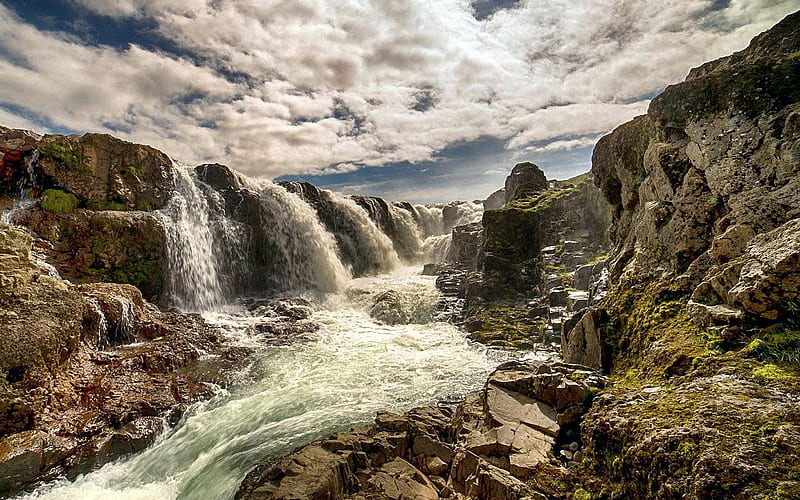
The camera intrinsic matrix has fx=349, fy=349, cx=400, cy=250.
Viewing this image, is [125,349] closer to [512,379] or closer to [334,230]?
[512,379]

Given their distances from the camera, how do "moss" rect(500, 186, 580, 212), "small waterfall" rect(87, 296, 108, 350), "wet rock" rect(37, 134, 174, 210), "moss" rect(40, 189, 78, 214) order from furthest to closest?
"moss" rect(500, 186, 580, 212) < "wet rock" rect(37, 134, 174, 210) < "moss" rect(40, 189, 78, 214) < "small waterfall" rect(87, 296, 108, 350)

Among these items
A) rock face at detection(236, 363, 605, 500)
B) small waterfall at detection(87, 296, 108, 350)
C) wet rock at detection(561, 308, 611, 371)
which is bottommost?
rock face at detection(236, 363, 605, 500)

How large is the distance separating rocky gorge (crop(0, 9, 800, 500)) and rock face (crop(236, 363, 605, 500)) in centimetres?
4

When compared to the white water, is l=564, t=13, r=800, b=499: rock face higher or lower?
higher

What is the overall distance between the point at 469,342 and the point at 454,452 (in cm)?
1087

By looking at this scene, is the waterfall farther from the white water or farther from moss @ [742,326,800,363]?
moss @ [742,326,800,363]

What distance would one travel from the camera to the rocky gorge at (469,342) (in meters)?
4.46

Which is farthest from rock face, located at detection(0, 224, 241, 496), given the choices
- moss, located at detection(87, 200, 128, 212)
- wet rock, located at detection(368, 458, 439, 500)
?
moss, located at detection(87, 200, 128, 212)

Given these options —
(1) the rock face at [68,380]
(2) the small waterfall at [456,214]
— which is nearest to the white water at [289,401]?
(1) the rock face at [68,380]

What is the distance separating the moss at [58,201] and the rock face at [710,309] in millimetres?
25535

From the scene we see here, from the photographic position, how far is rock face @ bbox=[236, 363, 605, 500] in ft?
19.0

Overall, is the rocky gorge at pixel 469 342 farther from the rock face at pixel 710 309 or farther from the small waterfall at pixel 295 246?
the small waterfall at pixel 295 246

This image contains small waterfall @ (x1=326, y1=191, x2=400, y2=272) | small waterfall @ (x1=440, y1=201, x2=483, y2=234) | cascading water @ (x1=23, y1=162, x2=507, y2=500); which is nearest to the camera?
cascading water @ (x1=23, y1=162, x2=507, y2=500)

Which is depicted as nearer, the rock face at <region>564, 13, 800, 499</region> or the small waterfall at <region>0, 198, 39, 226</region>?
the rock face at <region>564, 13, 800, 499</region>
